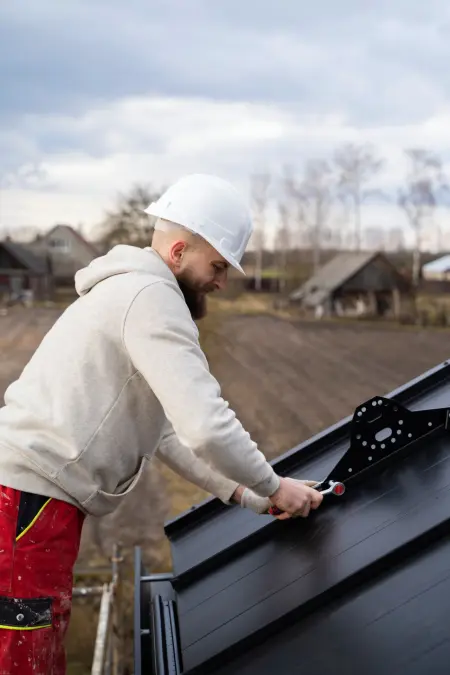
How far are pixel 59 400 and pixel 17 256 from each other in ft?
25.3

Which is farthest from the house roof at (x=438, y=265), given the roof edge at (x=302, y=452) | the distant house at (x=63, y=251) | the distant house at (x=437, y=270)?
the roof edge at (x=302, y=452)

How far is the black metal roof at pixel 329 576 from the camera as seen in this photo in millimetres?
1428

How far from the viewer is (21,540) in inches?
62.7

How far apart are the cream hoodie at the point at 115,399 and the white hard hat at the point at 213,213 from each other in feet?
0.33

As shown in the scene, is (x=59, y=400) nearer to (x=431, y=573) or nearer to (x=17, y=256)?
(x=431, y=573)

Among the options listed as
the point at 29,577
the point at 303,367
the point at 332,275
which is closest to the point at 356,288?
the point at 332,275

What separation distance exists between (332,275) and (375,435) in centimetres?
1001

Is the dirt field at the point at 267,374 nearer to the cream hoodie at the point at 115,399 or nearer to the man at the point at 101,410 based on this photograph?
the man at the point at 101,410

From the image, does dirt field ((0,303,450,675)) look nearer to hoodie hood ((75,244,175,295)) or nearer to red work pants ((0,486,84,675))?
red work pants ((0,486,84,675))

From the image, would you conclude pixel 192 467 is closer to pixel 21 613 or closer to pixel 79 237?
pixel 21 613

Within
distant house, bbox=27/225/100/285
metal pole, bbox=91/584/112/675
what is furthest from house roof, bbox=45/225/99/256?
metal pole, bbox=91/584/112/675

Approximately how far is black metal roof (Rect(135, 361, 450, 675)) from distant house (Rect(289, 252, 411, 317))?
9.44 metres

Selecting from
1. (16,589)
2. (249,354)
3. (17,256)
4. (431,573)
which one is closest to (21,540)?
(16,589)

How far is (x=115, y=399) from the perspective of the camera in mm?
1589
